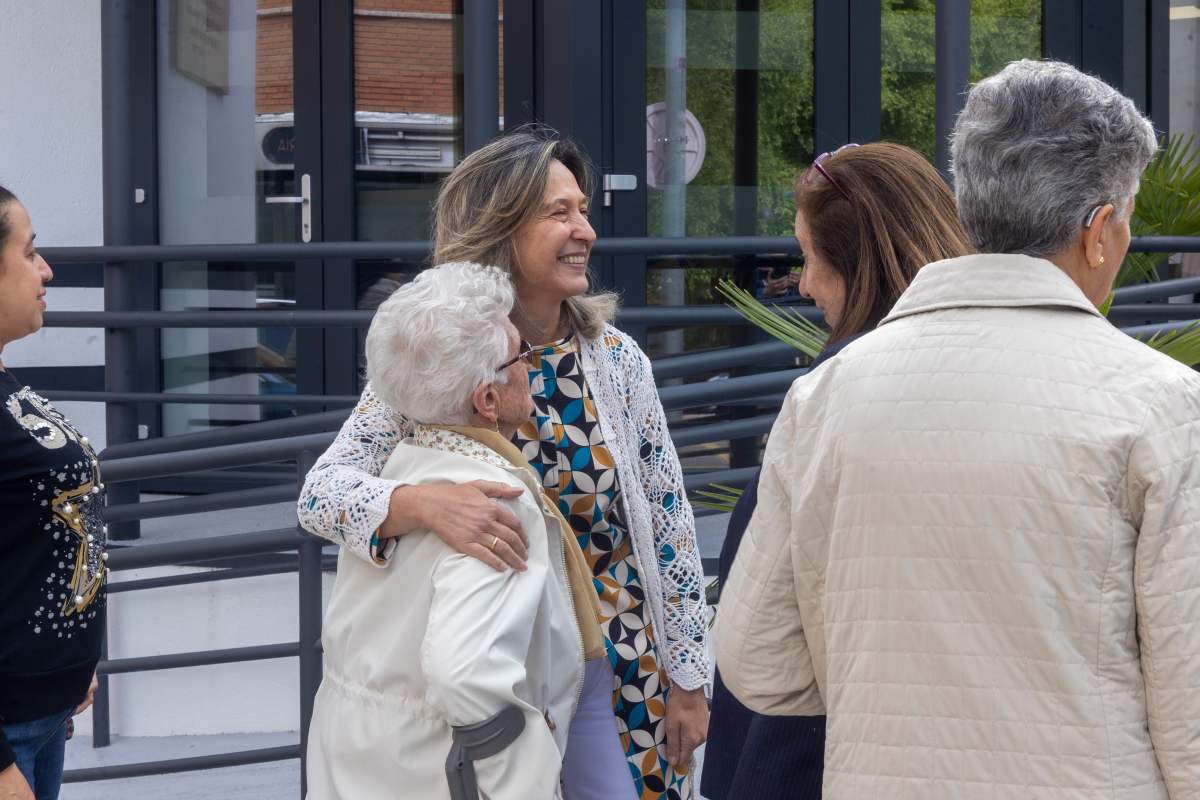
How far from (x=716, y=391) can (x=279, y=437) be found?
1347 millimetres

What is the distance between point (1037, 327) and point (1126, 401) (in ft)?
0.42

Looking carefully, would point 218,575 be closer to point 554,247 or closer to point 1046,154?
point 554,247

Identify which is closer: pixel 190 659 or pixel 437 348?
pixel 437 348

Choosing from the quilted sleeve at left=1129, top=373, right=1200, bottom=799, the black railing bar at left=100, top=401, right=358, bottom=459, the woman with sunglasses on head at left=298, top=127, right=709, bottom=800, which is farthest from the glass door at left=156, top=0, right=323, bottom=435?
the quilted sleeve at left=1129, top=373, right=1200, bottom=799

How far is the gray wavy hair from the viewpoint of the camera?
151 cm

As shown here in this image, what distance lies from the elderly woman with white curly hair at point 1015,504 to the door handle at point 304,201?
19.3 ft

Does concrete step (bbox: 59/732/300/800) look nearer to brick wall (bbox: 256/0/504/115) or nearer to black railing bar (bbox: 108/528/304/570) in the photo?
black railing bar (bbox: 108/528/304/570)

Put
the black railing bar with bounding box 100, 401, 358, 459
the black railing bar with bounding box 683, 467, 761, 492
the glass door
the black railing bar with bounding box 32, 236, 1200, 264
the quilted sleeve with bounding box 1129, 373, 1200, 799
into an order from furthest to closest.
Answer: the glass door → the black railing bar with bounding box 32, 236, 1200, 264 → the black railing bar with bounding box 683, 467, 761, 492 → the black railing bar with bounding box 100, 401, 358, 459 → the quilted sleeve with bounding box 1129, 373, 1200, 799

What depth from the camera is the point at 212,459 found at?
120 inches

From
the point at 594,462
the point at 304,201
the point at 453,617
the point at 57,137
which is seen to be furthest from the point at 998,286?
the point at 57,137

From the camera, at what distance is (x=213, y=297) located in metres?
7.46

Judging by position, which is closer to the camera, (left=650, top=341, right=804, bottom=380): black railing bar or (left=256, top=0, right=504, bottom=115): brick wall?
(left=650, top=341, right=804, bottom=380): black railing bar

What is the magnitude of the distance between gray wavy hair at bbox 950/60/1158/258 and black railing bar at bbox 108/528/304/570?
1.87m

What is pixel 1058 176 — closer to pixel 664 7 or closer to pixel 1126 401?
pixel 1126 401
